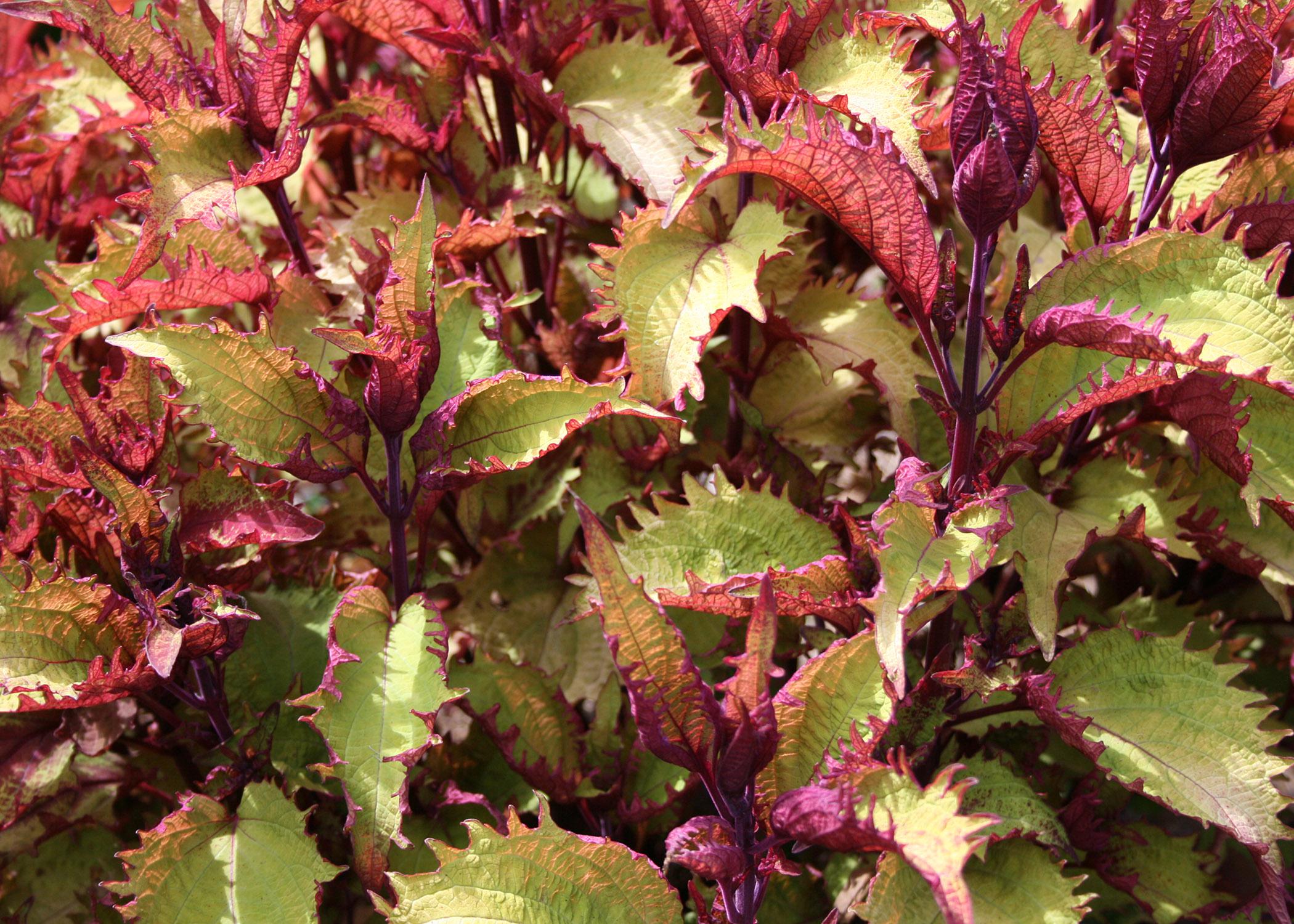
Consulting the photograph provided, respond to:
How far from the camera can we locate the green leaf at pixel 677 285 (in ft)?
3.18

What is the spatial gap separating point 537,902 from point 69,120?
1.17 meters

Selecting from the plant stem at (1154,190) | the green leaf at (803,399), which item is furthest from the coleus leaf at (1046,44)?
the green leaf at (803,399)

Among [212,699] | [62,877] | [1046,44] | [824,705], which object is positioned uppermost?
[1046,44]

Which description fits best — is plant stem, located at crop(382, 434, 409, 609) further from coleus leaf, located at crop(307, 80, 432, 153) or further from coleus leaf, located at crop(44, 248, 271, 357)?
coleus leaf, located at crop(307, 80, 432, 153)

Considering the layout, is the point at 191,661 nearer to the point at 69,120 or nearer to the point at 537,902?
the point at 537,902

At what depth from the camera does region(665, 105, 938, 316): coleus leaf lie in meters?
0.83

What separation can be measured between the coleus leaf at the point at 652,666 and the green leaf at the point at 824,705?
3.5 inches

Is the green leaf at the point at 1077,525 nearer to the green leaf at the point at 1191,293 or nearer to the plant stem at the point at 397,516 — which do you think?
the green leaf at the point at 1191,293

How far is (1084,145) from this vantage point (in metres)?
0.97

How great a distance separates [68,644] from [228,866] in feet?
0.78

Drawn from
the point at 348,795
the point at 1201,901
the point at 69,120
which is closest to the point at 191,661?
the point at 348,795

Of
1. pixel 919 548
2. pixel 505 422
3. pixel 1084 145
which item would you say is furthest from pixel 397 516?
pixel 1084 145

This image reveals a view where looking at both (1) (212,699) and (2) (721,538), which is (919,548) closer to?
(2) (721,538)

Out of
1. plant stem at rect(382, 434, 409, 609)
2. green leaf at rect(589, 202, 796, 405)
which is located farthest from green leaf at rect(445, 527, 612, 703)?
green leaf at rect(589, 202, 796, 405)
